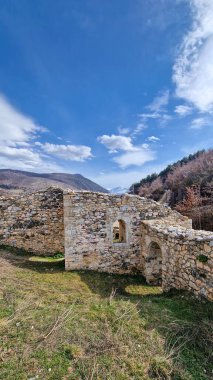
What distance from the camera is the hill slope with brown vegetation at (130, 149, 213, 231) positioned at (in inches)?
942

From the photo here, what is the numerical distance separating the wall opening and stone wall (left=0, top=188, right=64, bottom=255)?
4.77 meters

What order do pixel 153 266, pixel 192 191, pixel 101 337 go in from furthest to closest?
pixel 192 191
pixel 153 266
pixel 101 337

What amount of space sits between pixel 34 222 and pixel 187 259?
7.92 meters

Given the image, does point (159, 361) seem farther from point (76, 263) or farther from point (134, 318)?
point (76, 263)

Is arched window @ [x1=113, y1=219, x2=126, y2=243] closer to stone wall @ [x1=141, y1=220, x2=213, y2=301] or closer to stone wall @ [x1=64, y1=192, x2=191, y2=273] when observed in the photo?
stone wall @ [x1=64, y1=192, x2=191, y2=273]

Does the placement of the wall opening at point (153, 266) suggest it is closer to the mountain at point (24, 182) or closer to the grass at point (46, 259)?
the grass at point (46, 259)

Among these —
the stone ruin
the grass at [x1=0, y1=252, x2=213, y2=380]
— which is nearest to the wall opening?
the stone ruin

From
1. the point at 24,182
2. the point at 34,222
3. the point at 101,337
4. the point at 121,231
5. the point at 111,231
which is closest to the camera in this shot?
the point at 101,337

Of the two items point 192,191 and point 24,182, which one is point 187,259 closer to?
point 192,191

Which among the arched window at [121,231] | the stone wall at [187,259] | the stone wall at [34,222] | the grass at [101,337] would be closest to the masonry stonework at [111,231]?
the arched window at [121,231]

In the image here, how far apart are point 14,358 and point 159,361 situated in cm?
248

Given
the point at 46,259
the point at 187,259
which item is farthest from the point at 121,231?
the point at 187,259

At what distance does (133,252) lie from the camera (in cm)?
1031

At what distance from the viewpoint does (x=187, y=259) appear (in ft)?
21.8
